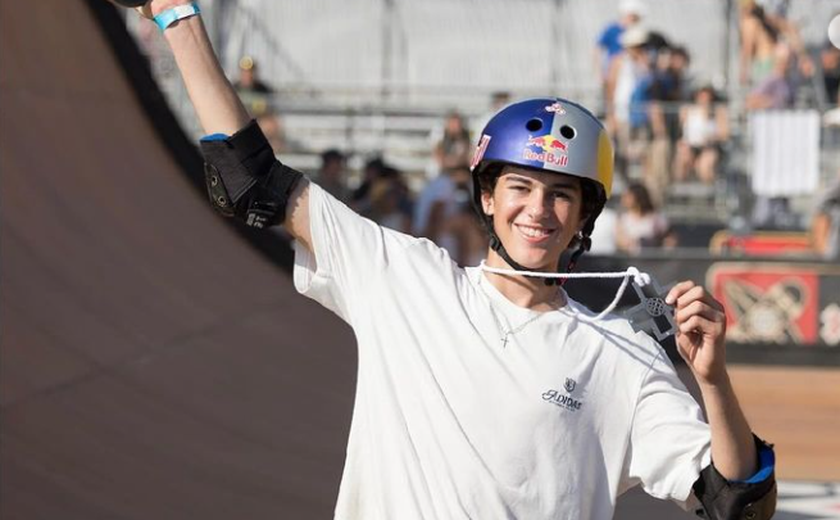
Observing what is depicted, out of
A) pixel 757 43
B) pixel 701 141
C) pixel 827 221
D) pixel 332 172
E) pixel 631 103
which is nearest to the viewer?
pixel 332 172

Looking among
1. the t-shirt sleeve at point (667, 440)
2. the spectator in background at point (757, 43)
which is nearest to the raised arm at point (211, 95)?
the t-shirt sleeve at point (667, 440)

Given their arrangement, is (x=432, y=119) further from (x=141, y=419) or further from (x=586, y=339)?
(x=586, y=339)

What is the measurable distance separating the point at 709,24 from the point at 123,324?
1169 cm

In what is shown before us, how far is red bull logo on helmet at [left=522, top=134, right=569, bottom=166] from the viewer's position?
11.0ft

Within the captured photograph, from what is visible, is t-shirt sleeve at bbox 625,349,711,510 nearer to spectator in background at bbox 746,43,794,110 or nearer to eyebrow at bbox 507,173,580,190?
eyebrow at bbox 507,173,580,190

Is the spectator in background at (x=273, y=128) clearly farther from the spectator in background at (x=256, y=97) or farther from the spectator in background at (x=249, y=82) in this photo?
the spectator in background at (x=249, y=82)

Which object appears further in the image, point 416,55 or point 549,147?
point 416,55

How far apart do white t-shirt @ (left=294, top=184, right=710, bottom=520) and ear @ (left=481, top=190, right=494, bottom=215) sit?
7.0 inches

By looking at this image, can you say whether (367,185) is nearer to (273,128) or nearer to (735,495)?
(273,128)

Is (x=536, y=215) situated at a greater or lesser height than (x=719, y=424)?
greater

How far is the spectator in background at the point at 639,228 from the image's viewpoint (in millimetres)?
15594

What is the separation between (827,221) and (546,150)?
43.1ft

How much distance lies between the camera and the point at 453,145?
15.6 m

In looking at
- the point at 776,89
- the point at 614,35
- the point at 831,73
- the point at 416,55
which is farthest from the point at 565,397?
the point at 416,55
